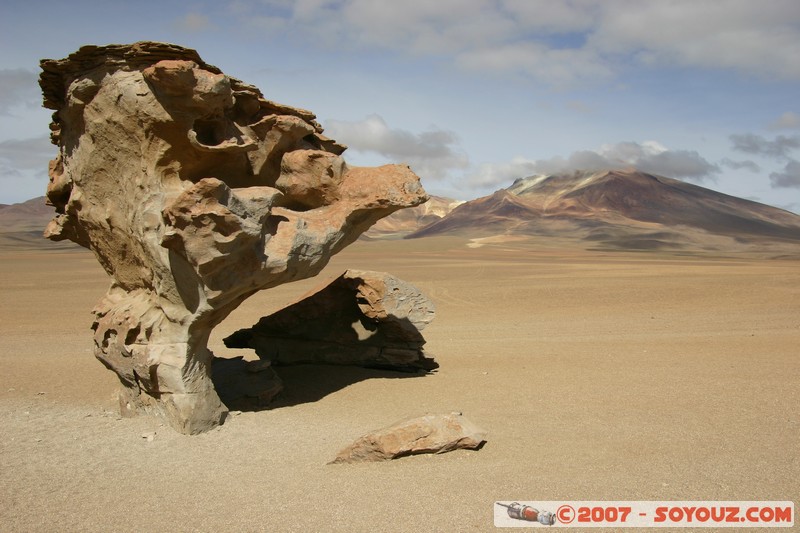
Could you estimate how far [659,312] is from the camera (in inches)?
795

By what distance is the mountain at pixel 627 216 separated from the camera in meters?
81.6

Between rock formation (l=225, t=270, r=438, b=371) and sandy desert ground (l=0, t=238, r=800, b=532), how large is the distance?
1.24 feet

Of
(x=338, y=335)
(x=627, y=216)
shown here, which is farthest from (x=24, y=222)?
(x=338, y=335)

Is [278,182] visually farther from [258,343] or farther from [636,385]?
[636,385]

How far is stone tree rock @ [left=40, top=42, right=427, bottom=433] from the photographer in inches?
301

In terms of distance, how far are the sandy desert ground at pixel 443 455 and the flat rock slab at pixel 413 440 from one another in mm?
125

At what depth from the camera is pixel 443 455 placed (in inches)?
269

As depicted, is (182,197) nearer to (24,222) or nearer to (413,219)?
(413,219)

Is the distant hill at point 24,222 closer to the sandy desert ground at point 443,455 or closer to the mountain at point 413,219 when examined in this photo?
the mountain at point 413,219

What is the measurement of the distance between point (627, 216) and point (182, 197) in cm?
9860

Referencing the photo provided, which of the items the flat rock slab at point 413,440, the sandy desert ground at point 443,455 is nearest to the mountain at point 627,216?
the sandy desert ground at point 443,455

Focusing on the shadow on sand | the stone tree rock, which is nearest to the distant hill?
the shadow on sand

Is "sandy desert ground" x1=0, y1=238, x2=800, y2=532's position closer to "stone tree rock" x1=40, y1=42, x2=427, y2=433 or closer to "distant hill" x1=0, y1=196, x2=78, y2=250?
"stone tree rock" x1=40, y1=42, x2=427, y2=433

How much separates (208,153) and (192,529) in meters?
4.57
